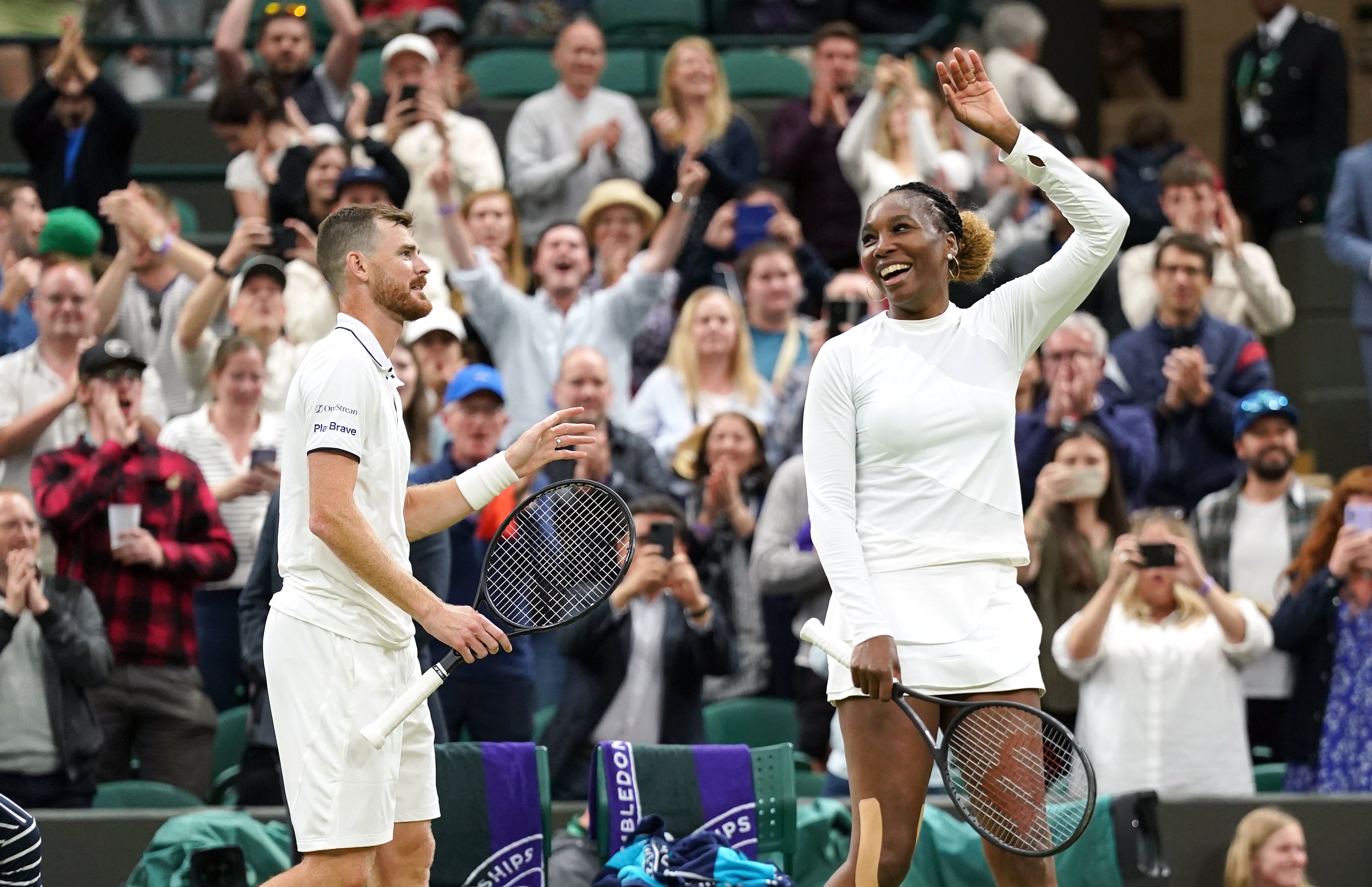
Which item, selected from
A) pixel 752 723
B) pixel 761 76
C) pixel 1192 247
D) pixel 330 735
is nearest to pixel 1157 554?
pixel 752 723

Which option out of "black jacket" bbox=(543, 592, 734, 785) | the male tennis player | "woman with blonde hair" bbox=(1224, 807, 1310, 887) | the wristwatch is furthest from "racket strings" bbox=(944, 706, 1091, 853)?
the wristwatch

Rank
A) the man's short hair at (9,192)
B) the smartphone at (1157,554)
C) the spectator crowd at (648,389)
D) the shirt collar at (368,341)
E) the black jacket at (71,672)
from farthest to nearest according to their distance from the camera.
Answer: the man's short hair at (9,192)
the spectator crowd at (648,389)
the smartphone at (1157,554)
the black jacket at (71,672)
the shirt collar at (368,341)

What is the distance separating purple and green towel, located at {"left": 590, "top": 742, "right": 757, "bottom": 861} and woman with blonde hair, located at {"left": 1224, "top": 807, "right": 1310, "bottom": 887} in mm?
1454

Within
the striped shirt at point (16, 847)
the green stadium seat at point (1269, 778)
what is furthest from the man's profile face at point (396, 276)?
the green stadium seat at point (1269, 778)

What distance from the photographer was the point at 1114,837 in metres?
5.74

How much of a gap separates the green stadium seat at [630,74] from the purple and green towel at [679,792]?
6596 mm

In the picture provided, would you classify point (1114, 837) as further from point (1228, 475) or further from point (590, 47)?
point (590, 47)

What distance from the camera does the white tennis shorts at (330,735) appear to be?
13.5 feet

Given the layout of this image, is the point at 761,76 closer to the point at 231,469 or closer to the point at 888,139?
the point at 888,139

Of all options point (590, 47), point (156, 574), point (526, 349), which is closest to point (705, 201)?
point (590, 47)

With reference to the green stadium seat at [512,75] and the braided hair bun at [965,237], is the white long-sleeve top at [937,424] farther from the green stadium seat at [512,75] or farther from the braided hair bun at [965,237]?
the green stadium seat at [512,75]

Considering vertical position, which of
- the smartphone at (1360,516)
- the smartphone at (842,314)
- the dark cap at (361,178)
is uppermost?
the dark cap at (361,178)

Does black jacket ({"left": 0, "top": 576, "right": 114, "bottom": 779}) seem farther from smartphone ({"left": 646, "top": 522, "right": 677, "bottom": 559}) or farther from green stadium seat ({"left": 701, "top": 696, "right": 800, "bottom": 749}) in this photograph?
green stadium seat ({"left": 701, "top": 696, "right": 800, "bottom": 749})

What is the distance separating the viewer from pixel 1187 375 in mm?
7684
